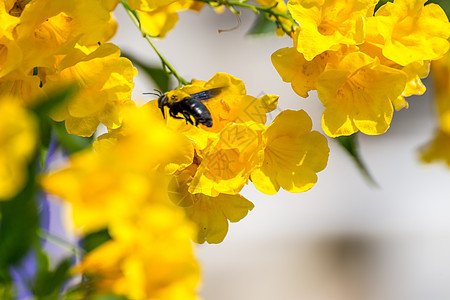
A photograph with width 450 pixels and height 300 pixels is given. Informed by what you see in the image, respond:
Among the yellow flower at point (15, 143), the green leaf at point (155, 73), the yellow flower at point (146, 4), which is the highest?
the yellow flower at point (15, 143)

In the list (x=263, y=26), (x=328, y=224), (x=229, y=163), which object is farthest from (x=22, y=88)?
(x=328, y=224)

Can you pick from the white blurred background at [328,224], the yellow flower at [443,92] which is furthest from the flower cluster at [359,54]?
the white blurred background at [328,224]

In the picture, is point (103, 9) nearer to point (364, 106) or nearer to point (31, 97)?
point (31, 97)

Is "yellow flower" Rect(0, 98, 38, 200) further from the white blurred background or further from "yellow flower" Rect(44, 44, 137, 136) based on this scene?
the white blurred background

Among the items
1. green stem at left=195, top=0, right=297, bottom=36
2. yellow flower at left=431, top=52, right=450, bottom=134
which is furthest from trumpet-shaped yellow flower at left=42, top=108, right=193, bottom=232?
yellow flower at left=431, top=52, right=450, bottom=134

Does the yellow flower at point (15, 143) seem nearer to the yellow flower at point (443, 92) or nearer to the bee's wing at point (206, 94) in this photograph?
the bee's wing at point (206, 94)

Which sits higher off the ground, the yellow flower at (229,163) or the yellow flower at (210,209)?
the yellow flower at (229,163)

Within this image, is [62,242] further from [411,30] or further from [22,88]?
[411,30]
